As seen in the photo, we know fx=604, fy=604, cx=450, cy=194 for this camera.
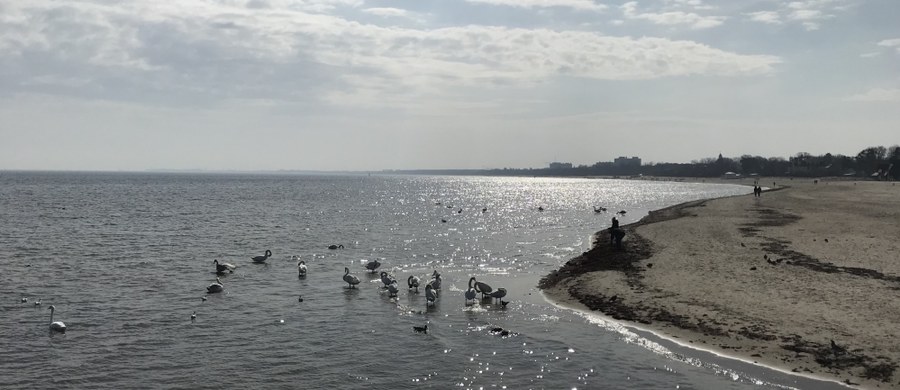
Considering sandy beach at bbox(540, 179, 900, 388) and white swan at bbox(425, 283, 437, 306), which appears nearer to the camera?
sandy beach at bbox(540, 179, 900, 388)

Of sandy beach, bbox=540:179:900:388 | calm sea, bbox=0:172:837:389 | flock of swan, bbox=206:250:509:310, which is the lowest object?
calm sea, bbox=0:172:837:389

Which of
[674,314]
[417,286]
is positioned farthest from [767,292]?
[417,286]

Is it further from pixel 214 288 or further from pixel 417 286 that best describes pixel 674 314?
pixel 214 288

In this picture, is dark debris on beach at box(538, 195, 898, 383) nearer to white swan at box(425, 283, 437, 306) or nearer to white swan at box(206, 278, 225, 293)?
white swan at box(425, 283, 437, 306)

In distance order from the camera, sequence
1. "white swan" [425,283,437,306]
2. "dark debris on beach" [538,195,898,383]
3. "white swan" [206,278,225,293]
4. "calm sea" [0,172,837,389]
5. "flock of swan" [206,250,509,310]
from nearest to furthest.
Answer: "dark debris on beach" [538,195,898,383] → "calm sea" [0,172,837,389] → "white swan" [425,283,437,306] → "flock of swan" [206,250,509,310] → "white swan" [206,278,225,293]

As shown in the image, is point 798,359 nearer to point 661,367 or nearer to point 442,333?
point 661,367

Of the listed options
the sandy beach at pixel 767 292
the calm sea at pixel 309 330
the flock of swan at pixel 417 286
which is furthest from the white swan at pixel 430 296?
the sandy beach at pixel 767 292

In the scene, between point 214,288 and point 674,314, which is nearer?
point 674,314

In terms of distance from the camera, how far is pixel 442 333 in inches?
780

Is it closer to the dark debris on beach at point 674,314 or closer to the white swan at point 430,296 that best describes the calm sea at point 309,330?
the white swan at point 430,296

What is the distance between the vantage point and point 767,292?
2244cm

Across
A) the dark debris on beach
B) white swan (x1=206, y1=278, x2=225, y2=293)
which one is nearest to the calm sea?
white swan (x1=206, y1=278, x2=225, y2=293)

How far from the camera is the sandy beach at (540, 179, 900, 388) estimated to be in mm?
16062

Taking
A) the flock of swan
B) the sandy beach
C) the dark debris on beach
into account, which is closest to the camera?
the dark debris on beach
